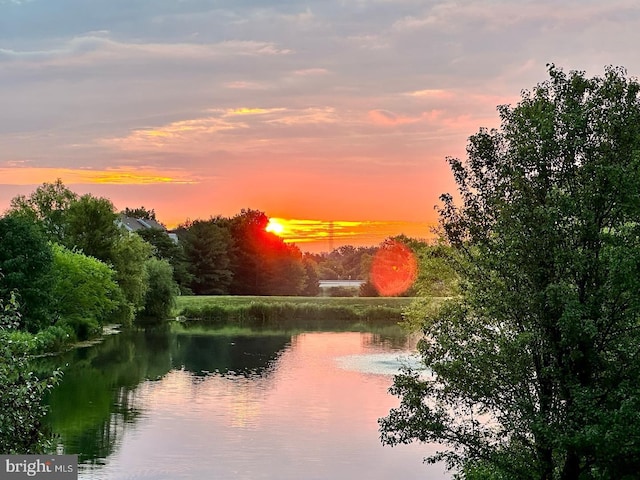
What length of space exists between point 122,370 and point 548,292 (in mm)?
29939

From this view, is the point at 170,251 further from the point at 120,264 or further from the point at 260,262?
the point at 120,264

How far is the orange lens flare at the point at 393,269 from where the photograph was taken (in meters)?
102

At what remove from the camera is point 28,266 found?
42.7m

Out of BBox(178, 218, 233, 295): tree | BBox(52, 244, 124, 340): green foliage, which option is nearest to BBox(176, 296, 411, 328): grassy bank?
BBox(178, 218, 233, 295): tree

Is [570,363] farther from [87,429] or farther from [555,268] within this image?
[87,429]

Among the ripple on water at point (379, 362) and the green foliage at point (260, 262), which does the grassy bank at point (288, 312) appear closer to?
the ripple on water at point (379, 362)

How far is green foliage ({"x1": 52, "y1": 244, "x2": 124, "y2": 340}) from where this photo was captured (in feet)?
157

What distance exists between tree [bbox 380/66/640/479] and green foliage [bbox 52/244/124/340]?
3617 cm

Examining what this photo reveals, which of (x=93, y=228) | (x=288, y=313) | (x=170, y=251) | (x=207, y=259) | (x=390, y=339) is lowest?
(x=390, y=339)

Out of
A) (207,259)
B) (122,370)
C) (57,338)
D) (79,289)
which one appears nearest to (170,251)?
(207,259)

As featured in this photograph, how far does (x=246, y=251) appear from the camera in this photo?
110 metres

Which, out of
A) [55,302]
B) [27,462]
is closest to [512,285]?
[27,462]

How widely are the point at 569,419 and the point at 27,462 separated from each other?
29.4 feet

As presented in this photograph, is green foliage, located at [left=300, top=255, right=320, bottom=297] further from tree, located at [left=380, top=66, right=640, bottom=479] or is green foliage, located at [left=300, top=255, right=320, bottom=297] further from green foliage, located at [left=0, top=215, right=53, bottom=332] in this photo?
tree, located at [left=380, top=66, right=640, bottom=479]
